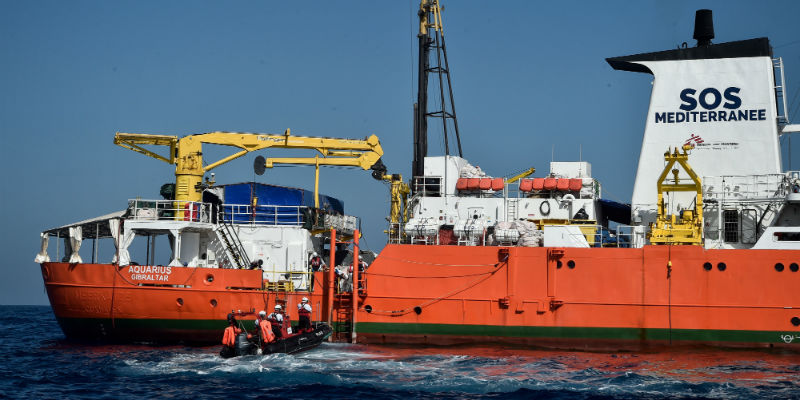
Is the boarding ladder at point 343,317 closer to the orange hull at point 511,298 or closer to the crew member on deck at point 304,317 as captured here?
the orange hull at point 511,298

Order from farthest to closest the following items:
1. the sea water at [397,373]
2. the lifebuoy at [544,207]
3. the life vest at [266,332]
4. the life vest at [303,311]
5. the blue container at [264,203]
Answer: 1. the blue container at [264,203]
2. the lifebuoy at [544,207]
3. the life vest at [303,311]
4. the life vest at [266,332]
5. the sea water at [397,373]

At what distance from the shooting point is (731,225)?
981 inches

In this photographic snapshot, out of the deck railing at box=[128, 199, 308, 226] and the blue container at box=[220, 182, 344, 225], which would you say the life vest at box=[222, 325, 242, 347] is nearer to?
the deck railing at box=[128, 199, 308, 226]

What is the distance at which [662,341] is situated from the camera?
76.7 feet

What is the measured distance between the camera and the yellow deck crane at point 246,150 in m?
27.4

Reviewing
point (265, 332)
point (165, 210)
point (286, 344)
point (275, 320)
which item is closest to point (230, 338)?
point (265, 332)

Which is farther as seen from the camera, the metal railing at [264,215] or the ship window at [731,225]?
the metal railing at [264,215]

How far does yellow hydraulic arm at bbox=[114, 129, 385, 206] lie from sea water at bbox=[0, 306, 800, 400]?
5788 mm

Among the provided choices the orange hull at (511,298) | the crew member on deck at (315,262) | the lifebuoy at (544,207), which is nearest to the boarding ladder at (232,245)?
the orange hull at (511,298)

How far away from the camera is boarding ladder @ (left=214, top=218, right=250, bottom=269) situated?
2628cm

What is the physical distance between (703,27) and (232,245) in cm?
1614

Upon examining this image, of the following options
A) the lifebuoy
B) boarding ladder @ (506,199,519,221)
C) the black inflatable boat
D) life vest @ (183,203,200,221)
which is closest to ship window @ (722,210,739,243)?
the lifebuoy

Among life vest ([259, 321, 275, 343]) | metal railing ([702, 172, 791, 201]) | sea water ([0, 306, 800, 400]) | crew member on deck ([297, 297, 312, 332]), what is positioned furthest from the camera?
metal railing ([702, 172, 791, 201])

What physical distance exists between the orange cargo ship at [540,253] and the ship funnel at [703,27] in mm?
55
